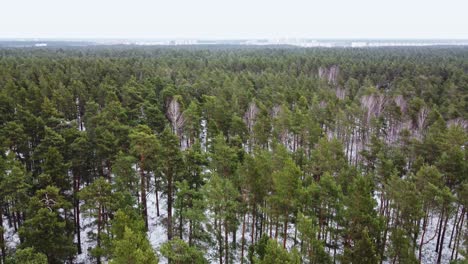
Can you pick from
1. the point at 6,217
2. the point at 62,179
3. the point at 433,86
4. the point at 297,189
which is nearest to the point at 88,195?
the point at 62,179

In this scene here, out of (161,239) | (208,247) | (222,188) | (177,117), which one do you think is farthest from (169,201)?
(177,117)

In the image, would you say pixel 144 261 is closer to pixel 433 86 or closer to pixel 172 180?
pixel 172 180

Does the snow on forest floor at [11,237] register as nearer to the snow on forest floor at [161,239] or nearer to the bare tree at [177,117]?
the snow on forest floor at [161,239]

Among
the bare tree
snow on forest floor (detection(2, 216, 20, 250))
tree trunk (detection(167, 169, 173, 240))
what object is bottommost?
snow on forest floor (detection(2, 216, 20, 250))

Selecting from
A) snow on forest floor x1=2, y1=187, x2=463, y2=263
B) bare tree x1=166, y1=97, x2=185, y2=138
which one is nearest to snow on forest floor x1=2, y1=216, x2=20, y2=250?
snow on forest floor x1=2, y1=187, x2=463, y2=263

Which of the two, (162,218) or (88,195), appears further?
(162,218)

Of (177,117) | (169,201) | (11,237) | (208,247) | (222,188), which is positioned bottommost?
(208,247)

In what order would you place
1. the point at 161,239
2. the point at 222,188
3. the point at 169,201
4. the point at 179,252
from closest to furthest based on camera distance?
the point at 179,252 < the point at 222,188 < the point at 169,201 < the point at 161,239

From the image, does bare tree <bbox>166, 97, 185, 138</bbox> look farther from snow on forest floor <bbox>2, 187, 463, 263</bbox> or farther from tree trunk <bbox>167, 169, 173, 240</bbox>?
tree trunk <bbox>167, 169, 173, 240</bbox>

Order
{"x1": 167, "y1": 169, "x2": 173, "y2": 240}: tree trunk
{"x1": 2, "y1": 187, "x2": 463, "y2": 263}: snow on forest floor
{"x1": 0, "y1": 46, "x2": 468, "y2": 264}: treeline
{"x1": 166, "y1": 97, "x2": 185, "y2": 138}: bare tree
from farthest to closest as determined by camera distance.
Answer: {"x1": 166, "y1": 97, "x2": 185, "y2": 138}: bare tree, {"x1": 2, "y1": 187, "x2": 463, "y2": 263}: snow on forest floor, {"x1": 167, "y1": 169, "x2": 173, "y2": 240}: tree trunk, {"x1": 0, "y1": 46, "x2": 468, "y2": 264}: treeline

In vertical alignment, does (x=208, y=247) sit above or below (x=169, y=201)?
below

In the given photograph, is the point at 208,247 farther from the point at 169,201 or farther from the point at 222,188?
the point at 222,188
